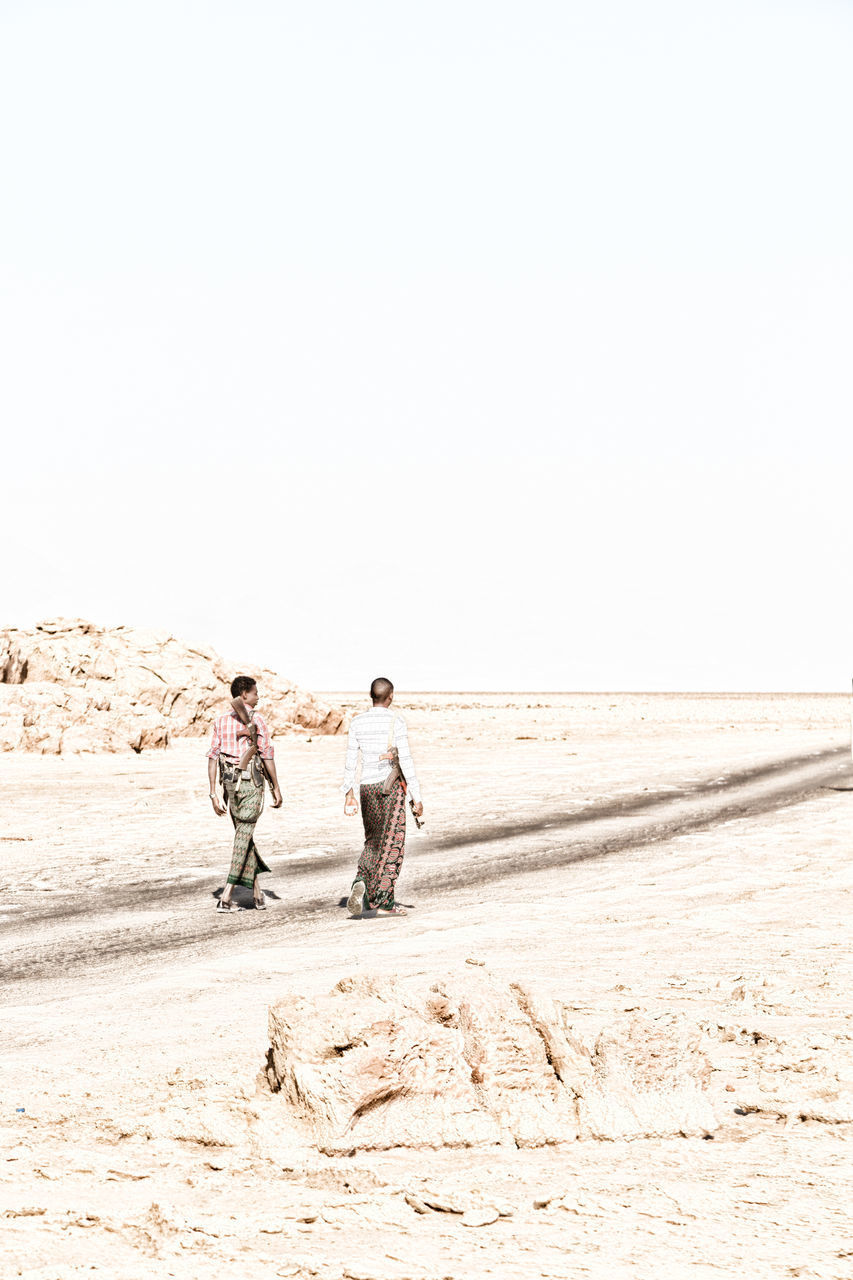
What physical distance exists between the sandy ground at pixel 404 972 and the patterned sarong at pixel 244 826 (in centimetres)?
33

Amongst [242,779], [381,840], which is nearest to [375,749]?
[381,840]

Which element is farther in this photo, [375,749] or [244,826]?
[244,826]

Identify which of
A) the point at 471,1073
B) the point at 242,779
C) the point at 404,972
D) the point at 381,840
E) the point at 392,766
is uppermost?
the point at 392,766

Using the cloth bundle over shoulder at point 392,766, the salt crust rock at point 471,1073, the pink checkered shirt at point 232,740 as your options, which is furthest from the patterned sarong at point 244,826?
the salt crust rock at point 471,1073

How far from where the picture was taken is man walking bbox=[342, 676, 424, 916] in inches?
381

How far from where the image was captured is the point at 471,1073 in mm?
5207

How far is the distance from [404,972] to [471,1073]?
7.96 ft

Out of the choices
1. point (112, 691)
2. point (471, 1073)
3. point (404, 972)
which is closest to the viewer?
point (471, 1073)

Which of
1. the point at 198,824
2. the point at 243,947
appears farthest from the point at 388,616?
the point at 243,947

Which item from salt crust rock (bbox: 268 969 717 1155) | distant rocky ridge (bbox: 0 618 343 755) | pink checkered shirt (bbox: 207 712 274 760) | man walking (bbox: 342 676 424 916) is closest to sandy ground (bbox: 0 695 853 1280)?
salt crust rock (bbox: 268 969 717 1155)

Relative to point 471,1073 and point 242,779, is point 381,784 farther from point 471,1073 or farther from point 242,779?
point 471,1073

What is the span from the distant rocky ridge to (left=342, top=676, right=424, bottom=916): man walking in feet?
57.0

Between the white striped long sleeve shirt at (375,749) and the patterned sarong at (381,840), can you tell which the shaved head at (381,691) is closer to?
the white striped long sleeve shirt at (375,749)

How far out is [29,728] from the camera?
26.1m
